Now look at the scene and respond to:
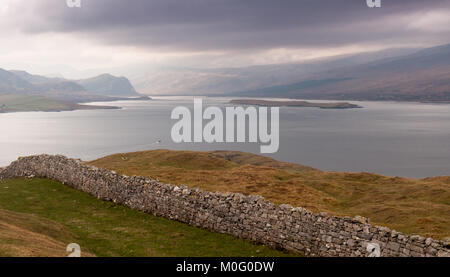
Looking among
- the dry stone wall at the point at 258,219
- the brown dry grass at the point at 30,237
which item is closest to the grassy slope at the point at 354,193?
the dry stone wall at the point at 258,219

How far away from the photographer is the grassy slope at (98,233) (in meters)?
17.3

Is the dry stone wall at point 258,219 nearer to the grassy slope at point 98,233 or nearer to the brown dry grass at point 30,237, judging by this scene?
the grassy slope at point 98,233

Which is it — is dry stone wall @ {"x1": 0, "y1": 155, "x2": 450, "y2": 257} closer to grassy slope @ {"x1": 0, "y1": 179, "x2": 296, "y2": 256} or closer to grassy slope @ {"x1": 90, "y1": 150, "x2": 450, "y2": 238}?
grassy slope @ {"x1": 0, "y1": 179, "x2": 296, "y2": 256}

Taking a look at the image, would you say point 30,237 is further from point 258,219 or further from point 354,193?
point 354,193

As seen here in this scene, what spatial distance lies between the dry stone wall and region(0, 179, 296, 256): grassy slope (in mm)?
716

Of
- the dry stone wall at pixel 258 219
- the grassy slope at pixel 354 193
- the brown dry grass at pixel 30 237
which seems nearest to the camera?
the brown dry grass at pixel 30 237

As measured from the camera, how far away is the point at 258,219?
847 inches

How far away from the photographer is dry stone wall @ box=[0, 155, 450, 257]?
1681 centimetres

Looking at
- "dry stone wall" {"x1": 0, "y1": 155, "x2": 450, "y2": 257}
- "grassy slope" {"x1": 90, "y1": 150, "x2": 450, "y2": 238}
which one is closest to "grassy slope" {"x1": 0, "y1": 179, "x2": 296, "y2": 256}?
"dry stone wall" {"x1": 0, "y1": 155, "x2": 450, "y2": 257}

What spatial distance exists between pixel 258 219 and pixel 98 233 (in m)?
10.1

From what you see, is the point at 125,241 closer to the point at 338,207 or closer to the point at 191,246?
the point at 191,246

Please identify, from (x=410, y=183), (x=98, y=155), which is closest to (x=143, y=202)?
(x=410, y=183)

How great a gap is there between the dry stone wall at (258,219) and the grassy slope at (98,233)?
0.72 meters

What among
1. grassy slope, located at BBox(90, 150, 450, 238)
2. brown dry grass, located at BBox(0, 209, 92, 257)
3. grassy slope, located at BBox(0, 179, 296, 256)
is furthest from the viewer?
grassy slope, located at BBox(90, 150, 450, 238)
